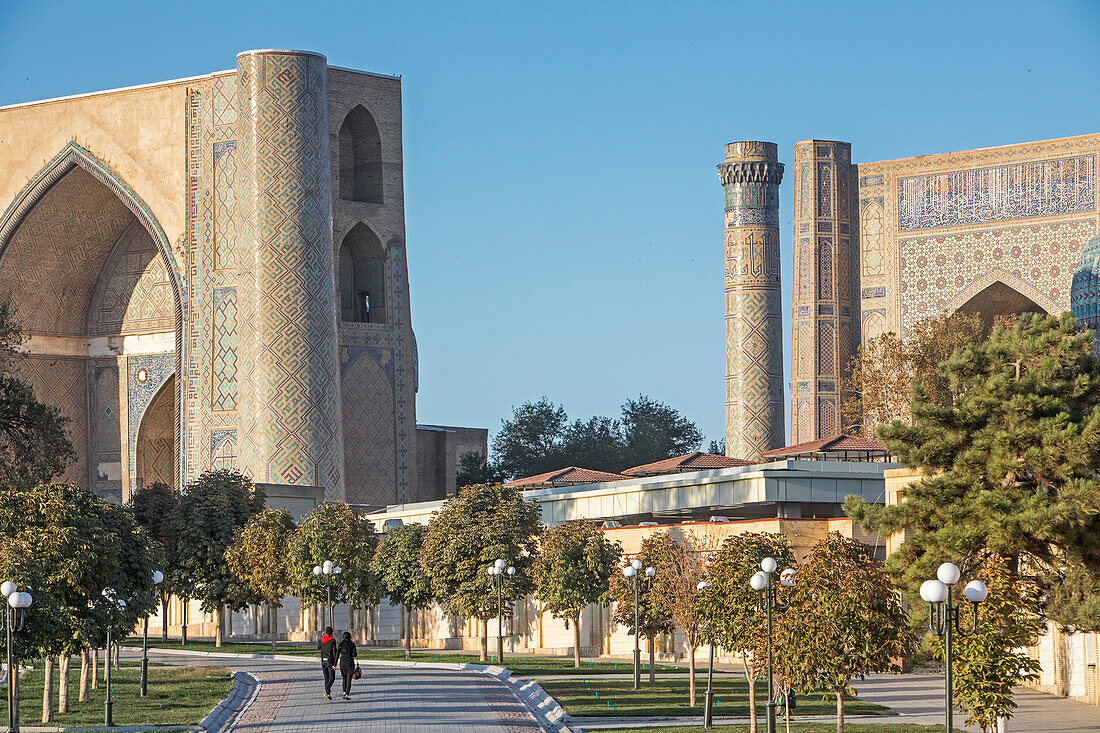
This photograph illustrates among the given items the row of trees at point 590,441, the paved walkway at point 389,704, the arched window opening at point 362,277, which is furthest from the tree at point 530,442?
the paved walkway at point 389,704

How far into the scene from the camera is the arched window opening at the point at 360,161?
1688 inches

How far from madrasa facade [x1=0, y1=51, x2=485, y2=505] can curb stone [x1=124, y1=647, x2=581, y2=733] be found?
7931 mm

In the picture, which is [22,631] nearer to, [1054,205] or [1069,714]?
[1069,714]

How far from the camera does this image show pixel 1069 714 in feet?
62.2

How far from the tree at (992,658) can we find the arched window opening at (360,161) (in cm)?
3019

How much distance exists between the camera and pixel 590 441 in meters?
62.4

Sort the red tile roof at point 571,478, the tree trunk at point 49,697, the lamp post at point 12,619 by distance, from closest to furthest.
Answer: the lamp post at point 12,619, the tree trunk at point 49,697, the red tile roof at point 571,478

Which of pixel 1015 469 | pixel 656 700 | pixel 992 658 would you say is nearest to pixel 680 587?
pixel 656 700

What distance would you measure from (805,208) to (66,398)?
20.9m

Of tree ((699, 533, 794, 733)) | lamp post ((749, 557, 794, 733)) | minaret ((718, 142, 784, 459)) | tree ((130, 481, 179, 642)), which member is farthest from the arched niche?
lamp post ((749, 557, 794, 733))

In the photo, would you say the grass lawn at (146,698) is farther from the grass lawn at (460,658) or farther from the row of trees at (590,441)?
the row of trees at (590,441)

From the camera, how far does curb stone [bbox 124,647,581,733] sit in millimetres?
17094

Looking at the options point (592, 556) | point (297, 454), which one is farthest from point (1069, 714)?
point (297, 454)

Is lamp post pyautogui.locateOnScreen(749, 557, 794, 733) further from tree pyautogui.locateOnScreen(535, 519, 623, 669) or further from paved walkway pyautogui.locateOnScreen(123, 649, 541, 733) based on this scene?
tree pyautogui.locateOnScreen(535, 519, 623, 669)
